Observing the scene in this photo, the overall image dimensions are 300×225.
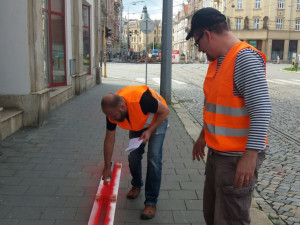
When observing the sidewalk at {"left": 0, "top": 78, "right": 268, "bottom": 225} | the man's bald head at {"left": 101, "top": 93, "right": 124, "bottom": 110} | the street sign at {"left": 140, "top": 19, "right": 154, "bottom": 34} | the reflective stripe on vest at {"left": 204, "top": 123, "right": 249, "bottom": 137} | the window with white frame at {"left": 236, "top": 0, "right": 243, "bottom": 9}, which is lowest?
the sidewalk at {"left": 0, "top": 78, "right": 268, "bottom": 225}

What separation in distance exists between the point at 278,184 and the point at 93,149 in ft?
9.77

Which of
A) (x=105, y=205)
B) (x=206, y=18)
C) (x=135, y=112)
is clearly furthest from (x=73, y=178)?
(x=206, y=18)

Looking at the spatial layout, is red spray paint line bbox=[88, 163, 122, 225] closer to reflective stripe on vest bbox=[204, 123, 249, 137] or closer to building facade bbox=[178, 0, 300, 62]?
reflective stripe on vest bbox=[204, 123, 249, 137]

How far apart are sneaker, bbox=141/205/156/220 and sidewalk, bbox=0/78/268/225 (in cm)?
5

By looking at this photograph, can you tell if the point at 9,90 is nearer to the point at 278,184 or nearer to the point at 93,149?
the point at 93,149

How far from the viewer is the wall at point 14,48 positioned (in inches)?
270

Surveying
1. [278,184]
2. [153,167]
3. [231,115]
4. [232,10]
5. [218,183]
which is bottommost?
[278,184]

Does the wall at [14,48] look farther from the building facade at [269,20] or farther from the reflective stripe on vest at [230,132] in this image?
the building facade at [269,20]

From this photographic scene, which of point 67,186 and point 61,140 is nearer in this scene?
point 67,186

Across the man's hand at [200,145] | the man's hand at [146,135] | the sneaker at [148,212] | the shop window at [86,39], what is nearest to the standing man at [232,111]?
the man's hand at [200,145]

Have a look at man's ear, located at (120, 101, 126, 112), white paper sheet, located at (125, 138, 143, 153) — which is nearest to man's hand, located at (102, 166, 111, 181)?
white paper sheet, located at (125, 138, 143, 153)

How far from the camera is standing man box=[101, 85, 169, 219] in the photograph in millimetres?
3035

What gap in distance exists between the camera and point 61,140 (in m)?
6.45

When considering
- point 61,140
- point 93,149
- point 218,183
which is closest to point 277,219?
point 218,183
